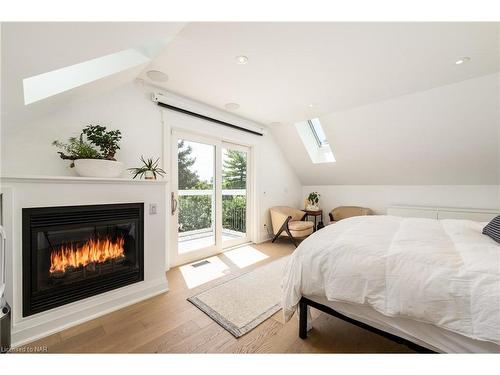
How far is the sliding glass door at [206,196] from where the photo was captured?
313 centimetres

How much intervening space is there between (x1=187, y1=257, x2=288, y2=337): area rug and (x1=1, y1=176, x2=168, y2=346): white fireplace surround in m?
0.61

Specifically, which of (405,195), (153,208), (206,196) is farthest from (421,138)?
(153,208)

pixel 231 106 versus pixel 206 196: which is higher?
pixel 231 106

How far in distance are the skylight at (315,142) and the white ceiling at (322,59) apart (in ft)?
4.43

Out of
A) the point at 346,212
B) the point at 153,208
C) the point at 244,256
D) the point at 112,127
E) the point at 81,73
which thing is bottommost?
the point at 244,256

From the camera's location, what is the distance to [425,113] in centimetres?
302

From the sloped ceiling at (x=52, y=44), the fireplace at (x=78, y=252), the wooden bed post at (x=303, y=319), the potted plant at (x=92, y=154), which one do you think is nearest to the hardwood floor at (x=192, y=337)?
the wooden bed post at (x=303, y=319)

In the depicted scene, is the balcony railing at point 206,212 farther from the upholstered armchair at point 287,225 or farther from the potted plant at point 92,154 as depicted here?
the potted plant at point 92,154

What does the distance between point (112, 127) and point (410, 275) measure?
3068 mm

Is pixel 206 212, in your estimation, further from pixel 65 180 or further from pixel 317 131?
pixel 317 131

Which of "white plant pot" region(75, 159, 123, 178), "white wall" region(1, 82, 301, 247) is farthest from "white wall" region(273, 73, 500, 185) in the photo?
"white plant pot" region(75, 159, 123, 178)

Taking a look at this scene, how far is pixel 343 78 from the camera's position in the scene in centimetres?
247

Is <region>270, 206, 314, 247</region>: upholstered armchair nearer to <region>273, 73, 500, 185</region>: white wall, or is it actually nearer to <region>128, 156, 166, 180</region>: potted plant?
<region>273, 73, 500, 185</region>: white wall

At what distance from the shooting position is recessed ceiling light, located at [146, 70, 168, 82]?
7.71ft
